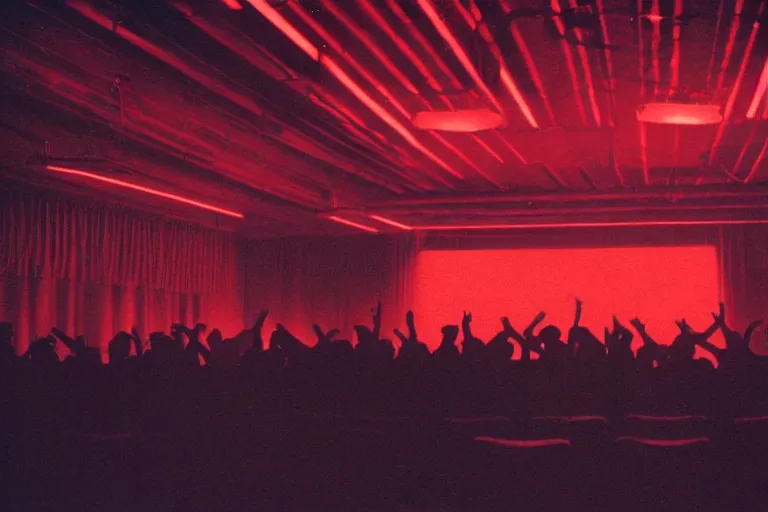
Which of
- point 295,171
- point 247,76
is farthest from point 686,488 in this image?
point 295,171

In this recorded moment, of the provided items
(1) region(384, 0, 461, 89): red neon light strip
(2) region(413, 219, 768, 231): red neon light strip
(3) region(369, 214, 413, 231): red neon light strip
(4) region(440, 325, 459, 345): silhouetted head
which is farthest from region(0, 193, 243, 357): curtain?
(4) region(440, 325, 459, 345): silhouetted head

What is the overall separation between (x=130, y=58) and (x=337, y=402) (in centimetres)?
269

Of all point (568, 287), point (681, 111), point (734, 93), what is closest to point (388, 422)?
point (681, 111)

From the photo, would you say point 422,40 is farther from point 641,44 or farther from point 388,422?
point 388,422

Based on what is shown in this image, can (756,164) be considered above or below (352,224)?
above

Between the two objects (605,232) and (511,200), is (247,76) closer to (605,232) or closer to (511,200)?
(511,200)

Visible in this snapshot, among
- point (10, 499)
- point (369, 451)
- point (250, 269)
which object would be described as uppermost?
point (250, 269)

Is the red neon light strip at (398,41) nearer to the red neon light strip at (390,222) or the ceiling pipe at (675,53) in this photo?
the ceiling pipe at (675,53)

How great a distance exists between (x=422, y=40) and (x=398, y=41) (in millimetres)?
127

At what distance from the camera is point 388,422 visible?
10.3 ft

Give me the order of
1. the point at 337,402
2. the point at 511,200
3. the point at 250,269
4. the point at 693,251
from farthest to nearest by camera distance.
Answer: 1. the point at 250,269
2. the point at 693,251
3. the point at 511,200
4. the point at 337,402

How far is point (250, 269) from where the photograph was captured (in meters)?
13.7

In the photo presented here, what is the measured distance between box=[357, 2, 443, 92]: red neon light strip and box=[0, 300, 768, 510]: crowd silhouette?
1.73m

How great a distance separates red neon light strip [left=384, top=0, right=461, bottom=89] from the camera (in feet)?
13.9
